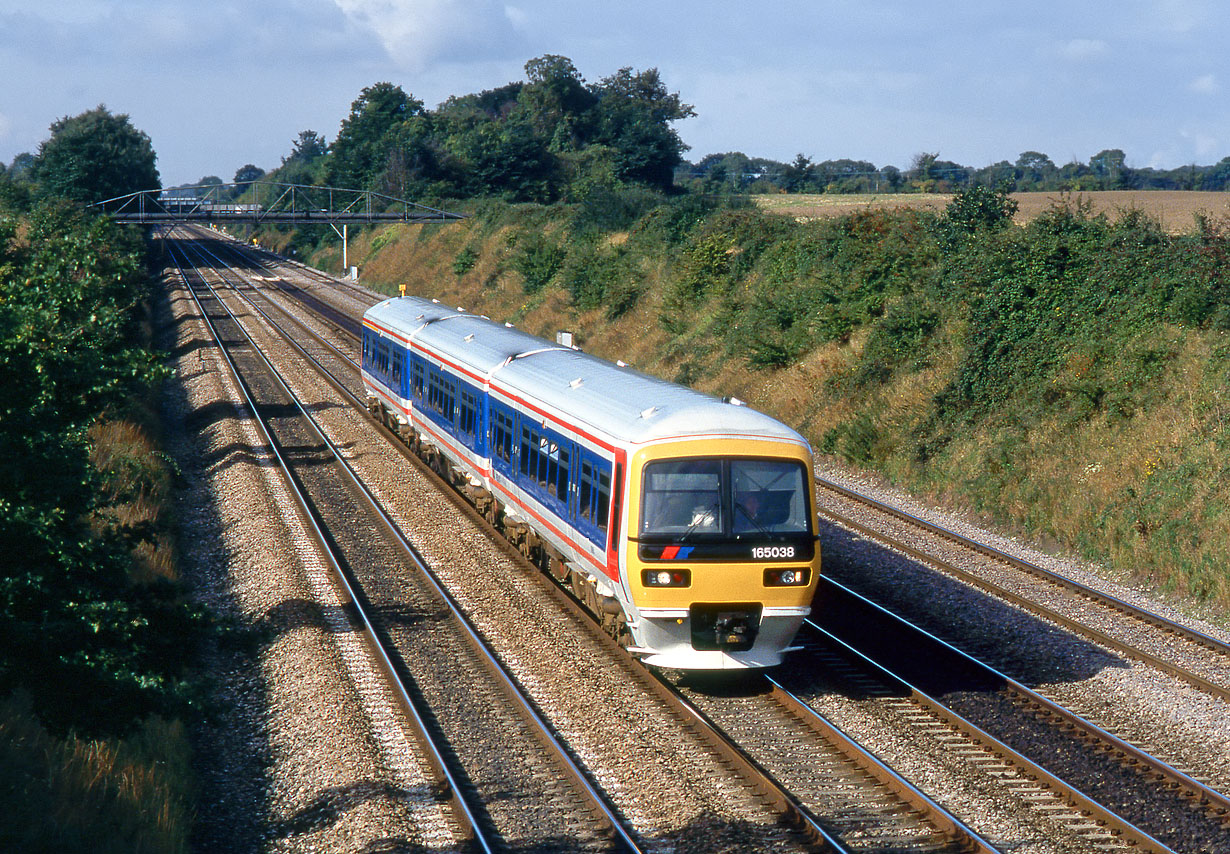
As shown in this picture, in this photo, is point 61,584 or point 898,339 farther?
point 898,339

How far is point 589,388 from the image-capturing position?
14.4 metres

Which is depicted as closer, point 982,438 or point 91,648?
point 91,648

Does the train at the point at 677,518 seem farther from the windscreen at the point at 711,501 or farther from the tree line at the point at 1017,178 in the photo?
Result: the tree line at the point at 1017,178

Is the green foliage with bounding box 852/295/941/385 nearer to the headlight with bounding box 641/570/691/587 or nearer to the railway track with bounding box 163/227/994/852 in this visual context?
the railway track with bounding box 163/227/994/852

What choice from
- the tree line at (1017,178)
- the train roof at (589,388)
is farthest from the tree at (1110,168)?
the train roof at (589,388)

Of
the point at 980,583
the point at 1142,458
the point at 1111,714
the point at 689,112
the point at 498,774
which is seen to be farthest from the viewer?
the point at 689,112

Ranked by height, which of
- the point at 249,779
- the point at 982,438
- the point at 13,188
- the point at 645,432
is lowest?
the point at 249,779

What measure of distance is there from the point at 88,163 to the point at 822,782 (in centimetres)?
8105

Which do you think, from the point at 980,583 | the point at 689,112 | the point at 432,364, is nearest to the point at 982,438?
the point at 980,583

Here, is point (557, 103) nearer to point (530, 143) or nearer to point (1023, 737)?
point (530, 143)

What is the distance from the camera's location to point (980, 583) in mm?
15961

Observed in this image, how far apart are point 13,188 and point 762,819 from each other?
2447 inches

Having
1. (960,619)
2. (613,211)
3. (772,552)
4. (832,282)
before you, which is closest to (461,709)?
(772,552)

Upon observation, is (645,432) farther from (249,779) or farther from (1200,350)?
(1200,350)
